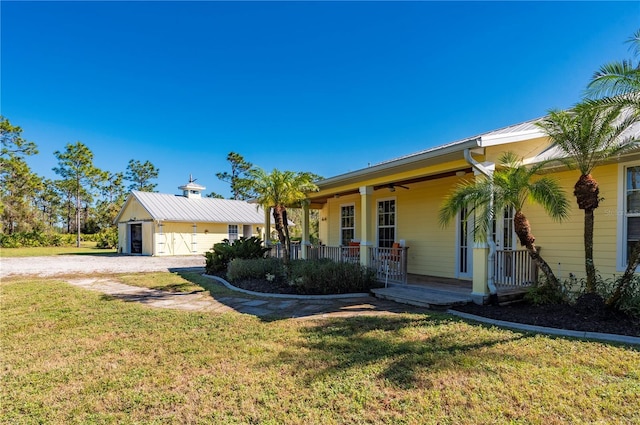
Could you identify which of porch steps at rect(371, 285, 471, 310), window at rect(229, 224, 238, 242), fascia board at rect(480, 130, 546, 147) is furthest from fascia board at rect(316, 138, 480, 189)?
window at rect(229, 224, 238, 242)

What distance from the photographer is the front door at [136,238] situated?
24.0 meters

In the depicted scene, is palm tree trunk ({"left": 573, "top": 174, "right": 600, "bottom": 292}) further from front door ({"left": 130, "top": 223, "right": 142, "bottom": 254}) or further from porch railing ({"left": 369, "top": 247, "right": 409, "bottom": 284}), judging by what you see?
front door ({"left": 130, "top": 223, "right": 142, "bottom": 254})

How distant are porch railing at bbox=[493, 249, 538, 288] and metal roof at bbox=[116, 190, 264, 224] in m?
17.1

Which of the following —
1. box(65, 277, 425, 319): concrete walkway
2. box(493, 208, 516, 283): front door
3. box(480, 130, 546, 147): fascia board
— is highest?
box(480, 130, 546, 147): fascia board

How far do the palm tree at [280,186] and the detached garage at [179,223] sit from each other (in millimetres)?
15137

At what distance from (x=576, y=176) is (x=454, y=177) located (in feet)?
9.39

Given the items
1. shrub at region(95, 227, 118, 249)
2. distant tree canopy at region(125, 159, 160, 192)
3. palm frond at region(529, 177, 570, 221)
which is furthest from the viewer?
distant tree canopy at region(125, 159, 160, 192)

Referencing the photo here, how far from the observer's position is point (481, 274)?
615 cm

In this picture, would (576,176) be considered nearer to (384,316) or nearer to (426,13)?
(384,316)

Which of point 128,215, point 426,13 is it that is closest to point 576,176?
point 426,13

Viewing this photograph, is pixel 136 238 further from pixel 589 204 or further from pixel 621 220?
pixel 621 220

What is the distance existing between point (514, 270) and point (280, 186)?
5751 millimetres

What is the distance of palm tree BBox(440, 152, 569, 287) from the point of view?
541cm

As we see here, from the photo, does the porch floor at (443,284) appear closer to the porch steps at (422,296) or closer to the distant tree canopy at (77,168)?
the porch steps at (422,296)
